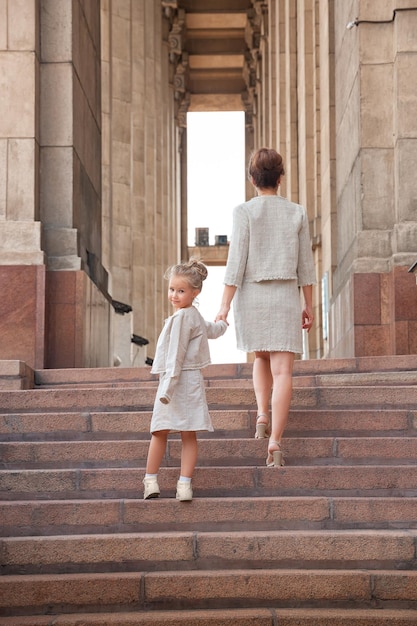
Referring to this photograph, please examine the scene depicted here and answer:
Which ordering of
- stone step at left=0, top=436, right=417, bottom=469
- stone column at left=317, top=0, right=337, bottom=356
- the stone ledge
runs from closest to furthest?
1. stone step at left=0, top=436, right=417, bottom=469
2. the stone ledge
3. stone column at left=317, top=0, right=337, bottom=356

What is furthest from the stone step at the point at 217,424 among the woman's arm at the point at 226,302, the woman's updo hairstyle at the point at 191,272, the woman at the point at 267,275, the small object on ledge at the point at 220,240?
the small object on ledge at the point at 220,240

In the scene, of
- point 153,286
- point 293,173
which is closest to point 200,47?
point 153,286

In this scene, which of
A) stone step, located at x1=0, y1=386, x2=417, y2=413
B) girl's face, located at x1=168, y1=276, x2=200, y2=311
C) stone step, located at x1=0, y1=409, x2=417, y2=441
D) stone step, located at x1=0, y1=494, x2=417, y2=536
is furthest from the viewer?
stone step, located at x1=0, y1=386, x2=417, y2=413

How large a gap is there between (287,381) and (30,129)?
6249mm

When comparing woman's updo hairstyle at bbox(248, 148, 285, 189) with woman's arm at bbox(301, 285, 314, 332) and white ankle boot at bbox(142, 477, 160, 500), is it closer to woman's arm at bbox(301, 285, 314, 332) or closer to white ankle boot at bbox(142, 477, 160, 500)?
woman's arm at bbox(301, 285, 314, 332)

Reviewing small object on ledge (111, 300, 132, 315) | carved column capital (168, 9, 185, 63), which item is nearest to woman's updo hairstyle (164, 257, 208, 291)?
small object on ledge (111, 300, 132, 315)

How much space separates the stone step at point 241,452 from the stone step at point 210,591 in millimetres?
1499

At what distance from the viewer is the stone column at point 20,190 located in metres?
12.5

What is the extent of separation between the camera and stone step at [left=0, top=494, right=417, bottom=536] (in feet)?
23.0

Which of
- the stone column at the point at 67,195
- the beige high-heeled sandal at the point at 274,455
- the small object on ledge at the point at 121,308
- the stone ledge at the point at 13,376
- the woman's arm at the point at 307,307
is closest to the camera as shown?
the beige high-heeled sandal at the point at 274,455

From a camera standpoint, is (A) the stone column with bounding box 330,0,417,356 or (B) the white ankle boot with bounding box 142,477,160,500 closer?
(B) the white ankle boot with bounding box 142,477,160,500

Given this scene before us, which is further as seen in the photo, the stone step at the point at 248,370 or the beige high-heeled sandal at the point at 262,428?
the stone step at the point at 248,370

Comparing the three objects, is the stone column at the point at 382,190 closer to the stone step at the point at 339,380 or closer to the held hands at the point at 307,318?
the stone step at the point at 339,380

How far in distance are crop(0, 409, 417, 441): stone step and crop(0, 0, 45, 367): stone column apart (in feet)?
13.3
